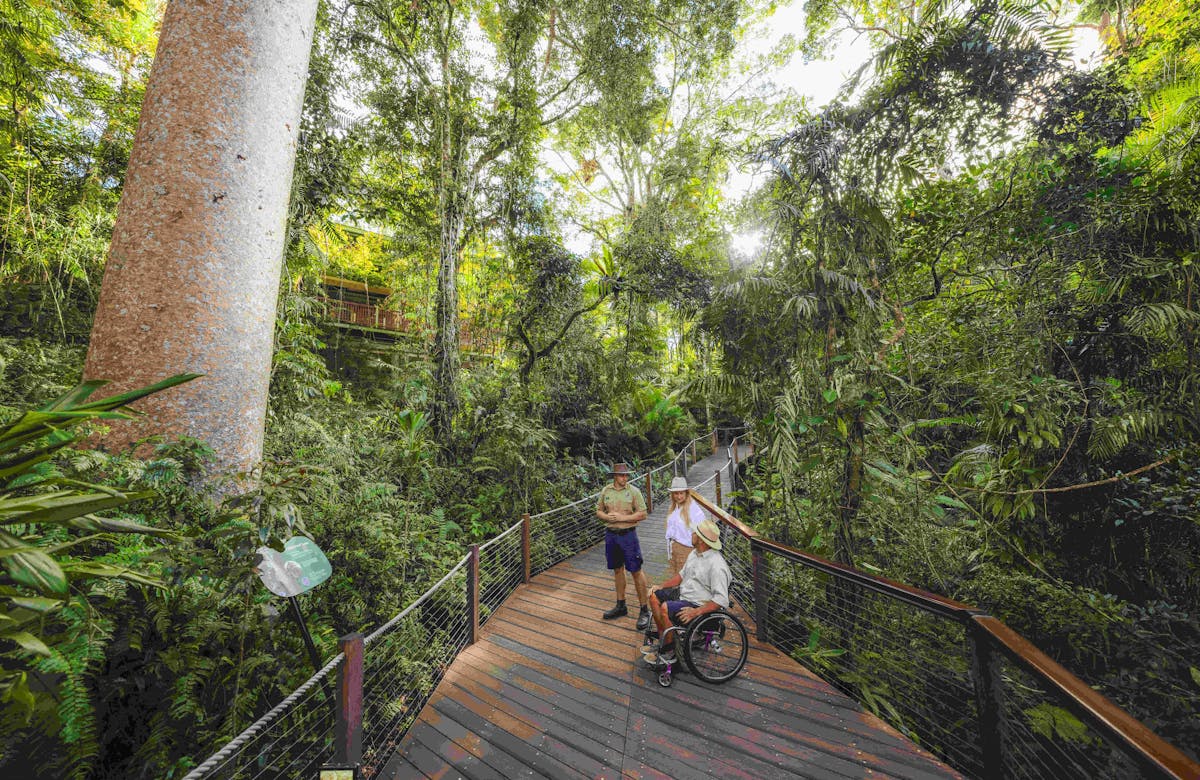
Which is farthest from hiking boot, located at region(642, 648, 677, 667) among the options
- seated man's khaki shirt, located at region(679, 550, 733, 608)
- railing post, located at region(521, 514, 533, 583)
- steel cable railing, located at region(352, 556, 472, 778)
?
railing post, located at region(521, 514, 533, 583)

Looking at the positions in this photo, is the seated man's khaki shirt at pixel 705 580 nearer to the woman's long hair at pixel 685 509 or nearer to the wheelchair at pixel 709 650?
the wheelchair at pixel 709 650

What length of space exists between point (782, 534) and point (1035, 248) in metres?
3.69

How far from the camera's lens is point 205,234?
2686mm

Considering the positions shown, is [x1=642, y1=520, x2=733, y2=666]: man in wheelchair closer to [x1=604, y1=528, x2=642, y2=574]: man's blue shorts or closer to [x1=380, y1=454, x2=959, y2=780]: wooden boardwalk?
[x1=380, y1=454, x2=959, y2=780]: wooden boardwalk

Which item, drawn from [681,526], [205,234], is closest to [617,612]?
[681,526]

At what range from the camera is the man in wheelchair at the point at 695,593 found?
3.12 meters

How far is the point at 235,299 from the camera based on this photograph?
276cm

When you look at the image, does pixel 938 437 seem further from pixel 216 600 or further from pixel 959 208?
pixel 216 600

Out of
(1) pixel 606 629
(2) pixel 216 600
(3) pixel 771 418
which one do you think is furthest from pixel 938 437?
(2) pixel 216 600

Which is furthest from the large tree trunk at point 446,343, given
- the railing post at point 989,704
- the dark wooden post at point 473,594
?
the railing post at point 989,704

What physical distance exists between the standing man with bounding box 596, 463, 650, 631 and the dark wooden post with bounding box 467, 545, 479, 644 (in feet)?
3.95

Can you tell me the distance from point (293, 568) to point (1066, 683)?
3.33m

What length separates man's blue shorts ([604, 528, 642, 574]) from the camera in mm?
4043

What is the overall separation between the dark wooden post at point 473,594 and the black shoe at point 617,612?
126cm
